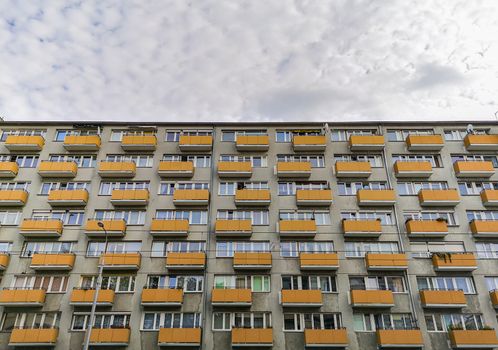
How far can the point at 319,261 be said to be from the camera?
110 ft

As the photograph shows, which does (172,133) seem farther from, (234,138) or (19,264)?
(19,264)

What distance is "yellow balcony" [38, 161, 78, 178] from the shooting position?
38.1 metres

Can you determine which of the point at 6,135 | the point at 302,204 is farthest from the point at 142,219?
the point at 6,135

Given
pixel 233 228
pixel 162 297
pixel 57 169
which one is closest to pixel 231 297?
pixel 162 297

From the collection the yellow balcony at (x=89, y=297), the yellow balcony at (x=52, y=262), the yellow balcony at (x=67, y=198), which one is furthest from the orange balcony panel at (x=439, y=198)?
the yellow balcony at (x=52, y=262)

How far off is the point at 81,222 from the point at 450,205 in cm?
3552

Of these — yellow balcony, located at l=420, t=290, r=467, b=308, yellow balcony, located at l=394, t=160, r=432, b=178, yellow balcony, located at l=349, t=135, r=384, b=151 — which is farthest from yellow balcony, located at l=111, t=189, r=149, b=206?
yellow balcony, located at l=420, t=290, r=467, b=308

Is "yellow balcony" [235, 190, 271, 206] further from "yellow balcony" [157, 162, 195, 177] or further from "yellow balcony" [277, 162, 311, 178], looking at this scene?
"yellow balcony" [157, 162, 195, 177]

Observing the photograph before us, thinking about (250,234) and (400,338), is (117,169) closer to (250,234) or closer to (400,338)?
(250,234)

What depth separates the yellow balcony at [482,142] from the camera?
39000mm

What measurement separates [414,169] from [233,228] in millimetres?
18905

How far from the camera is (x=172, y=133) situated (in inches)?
1661

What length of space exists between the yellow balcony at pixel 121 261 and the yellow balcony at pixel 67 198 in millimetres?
6587

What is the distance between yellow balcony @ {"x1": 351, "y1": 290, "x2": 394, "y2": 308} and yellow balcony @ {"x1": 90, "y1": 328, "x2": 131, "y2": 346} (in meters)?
19.0
